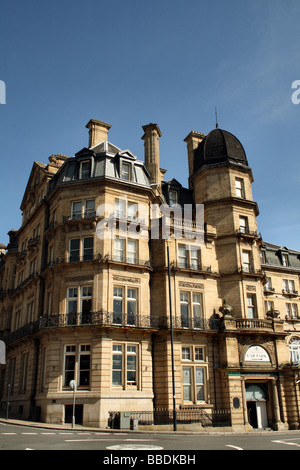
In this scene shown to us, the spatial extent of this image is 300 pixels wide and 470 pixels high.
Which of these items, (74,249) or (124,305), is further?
(74,249)

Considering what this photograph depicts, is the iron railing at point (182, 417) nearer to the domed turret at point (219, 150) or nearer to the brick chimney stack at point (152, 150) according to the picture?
the brick chimney stack at point (152, 150)

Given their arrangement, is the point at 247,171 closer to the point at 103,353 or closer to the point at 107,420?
the point at 103,353

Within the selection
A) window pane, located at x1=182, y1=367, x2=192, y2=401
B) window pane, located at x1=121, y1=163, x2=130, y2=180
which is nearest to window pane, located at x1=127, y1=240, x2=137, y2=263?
window pane, located at x1=121, y1=163, x2=130, y2=180

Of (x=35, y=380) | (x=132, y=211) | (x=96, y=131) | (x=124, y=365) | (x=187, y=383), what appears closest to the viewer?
(x=124, y=365)

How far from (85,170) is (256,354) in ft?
61.2

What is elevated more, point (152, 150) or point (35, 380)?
point (152, 150)

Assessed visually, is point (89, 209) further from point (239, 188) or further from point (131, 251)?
point (239, 188)

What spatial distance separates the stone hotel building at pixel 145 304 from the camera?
90.1 ft

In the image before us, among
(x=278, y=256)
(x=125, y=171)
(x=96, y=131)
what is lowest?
(x=278, y=256)

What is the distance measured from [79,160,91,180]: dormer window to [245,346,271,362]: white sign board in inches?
692

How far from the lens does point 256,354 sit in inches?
1225

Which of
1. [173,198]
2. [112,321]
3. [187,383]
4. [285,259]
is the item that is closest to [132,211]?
[173,198]

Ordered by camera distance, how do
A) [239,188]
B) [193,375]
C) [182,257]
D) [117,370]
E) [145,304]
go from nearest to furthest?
1. [117,370]
2. [193,375]
3. [145,304]
4. [182,257]
5. [239,188]
